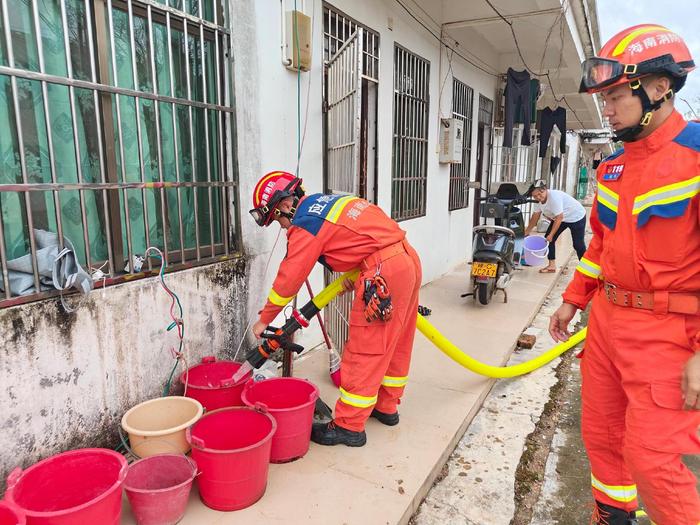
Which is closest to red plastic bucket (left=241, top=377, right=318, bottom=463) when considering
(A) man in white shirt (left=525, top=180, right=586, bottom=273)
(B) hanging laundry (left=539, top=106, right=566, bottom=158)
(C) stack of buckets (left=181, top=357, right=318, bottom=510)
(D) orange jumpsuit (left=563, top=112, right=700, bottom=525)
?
(C) stack of buckets (left=181, top=357, right=318, bottom=510)

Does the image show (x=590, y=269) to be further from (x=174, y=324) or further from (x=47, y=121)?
(x=47, y=121)

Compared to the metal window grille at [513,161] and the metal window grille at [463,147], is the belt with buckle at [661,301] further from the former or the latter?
the metal window grille at [513,161]

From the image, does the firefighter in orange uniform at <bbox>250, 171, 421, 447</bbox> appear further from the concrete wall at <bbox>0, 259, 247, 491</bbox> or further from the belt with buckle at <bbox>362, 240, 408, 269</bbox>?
the concrete wall at <bbox>0, 259, 247, 491</bbox>

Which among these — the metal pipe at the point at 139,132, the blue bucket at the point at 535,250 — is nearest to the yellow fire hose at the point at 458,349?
the metal pipe at the point at 139,132

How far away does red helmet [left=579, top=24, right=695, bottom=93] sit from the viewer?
1549 millimetres

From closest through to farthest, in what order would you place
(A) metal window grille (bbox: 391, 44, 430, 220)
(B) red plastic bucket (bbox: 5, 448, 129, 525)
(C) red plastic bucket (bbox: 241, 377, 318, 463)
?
(B) red plastic bucket (bbox: 5, 448, 129, 525) < (C) red plastic bucket (bbox: 241, 377, 318, 463) < (A) metal window grille (bbox: 391, 44, 430, 220)

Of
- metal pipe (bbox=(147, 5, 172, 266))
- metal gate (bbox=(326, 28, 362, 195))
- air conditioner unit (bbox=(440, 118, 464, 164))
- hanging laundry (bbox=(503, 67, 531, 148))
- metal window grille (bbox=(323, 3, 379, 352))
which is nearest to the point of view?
metal pipe (bbox=(147, 5, 172, 266))

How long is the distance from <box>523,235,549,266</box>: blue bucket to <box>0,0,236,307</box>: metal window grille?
583cm

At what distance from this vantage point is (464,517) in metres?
2.23

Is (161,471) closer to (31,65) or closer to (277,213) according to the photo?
(277,213)

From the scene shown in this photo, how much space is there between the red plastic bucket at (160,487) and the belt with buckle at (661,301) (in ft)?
6.09

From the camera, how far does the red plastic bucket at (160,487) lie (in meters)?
1.88

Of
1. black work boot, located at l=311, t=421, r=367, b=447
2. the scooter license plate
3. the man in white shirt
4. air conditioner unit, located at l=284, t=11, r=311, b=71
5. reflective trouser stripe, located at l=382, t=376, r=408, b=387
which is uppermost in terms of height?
air conditioner unit, located at l=284, t=11, r=311, b=71

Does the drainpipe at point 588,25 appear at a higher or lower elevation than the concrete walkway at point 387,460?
higher
